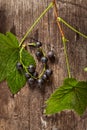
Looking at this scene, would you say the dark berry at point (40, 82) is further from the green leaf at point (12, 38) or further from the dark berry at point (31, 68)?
the green leaf at point (12, 38)

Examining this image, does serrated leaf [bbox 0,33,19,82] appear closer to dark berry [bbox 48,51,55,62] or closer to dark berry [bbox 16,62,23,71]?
dark berry [bbox 16,62,23,71]

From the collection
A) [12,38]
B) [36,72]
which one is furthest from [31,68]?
[12,38]

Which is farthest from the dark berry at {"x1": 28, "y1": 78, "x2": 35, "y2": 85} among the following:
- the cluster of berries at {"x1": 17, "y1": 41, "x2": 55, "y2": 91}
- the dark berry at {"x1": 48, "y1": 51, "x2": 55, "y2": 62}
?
the dark berry at {"x1": 48, "y1": 51, "x2": 55, "y2": 62}

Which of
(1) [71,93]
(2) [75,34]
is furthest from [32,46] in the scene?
(1) [71,93]

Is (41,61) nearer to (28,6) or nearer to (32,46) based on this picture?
(32,46)

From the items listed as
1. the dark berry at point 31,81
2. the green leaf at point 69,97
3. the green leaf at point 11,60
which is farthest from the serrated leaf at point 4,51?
the green leaf at point 69,97
